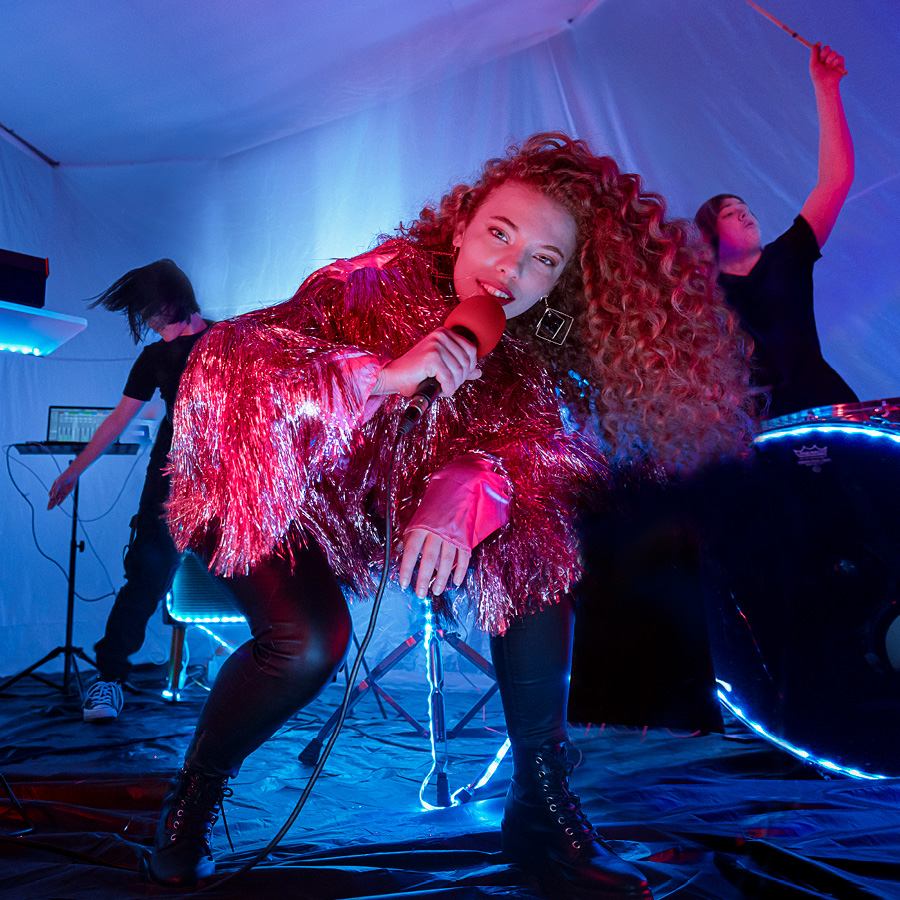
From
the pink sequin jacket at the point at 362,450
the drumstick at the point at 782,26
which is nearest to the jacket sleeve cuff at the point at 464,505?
the pink sequin jacket at the point at 362,450

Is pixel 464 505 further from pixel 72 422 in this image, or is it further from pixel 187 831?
pixel 72 422

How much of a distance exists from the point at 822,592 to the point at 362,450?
110 centimetres

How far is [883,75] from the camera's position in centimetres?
212

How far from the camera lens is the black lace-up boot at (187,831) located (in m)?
0.95

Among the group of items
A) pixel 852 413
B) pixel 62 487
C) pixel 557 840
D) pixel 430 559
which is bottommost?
pixel 557 840

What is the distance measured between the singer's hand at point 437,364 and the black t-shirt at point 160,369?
1.77 metres

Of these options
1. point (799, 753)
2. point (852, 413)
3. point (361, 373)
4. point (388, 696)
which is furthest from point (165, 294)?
point (799, 753)

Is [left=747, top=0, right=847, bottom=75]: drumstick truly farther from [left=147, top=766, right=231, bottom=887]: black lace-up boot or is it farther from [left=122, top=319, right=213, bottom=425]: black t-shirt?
[left=147, top=766, right=231, bottom=887]: black lace-up boot

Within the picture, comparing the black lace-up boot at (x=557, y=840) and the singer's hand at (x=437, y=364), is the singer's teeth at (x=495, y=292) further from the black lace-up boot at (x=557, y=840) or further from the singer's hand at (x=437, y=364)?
the black lace-up boot at (x=557, y=840)

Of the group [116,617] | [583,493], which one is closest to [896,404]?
[583,493]

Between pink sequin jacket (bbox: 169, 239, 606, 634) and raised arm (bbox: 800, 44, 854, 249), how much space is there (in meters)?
1.43

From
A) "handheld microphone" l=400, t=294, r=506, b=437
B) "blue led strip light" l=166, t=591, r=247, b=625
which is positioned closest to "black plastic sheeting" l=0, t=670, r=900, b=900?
"blue led strip light" l=166, t=591, r=247, b=625

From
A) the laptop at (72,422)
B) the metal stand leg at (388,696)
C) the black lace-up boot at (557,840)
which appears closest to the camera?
the black lace-up boot at (557,840)

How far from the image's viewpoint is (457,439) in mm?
1250
